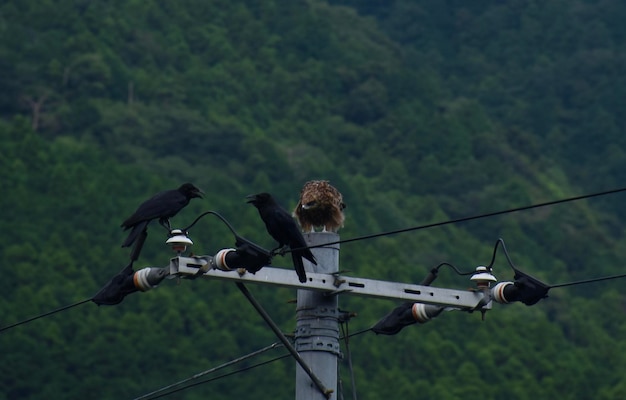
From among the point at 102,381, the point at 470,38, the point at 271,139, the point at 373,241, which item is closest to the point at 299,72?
the point at 271,139

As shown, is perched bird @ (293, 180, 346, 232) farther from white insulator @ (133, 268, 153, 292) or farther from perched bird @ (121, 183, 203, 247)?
white insulator @ (133, 268, 153, 292)

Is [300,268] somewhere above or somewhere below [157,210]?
below

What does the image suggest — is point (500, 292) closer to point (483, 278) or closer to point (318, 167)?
point (483, 278)

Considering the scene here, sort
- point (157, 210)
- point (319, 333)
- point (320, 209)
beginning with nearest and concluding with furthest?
point (319, 333) → point (157, 210) → point (320, 209)

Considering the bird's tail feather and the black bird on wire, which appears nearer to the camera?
the bird's tail feather

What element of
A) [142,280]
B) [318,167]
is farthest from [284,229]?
[318,167]

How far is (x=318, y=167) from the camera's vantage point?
347ft

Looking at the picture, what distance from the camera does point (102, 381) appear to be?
6962 centimetres

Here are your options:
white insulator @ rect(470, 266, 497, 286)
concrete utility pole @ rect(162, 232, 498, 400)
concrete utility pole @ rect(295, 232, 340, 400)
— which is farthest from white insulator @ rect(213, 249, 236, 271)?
white insulator @ rect(470, 266, 497, 286)

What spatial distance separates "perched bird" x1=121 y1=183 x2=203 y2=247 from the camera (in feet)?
43.8

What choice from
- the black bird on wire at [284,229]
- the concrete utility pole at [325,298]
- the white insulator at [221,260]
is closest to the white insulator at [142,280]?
the concrete utility pole at [325,298]

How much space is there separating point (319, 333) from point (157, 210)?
1.65 m

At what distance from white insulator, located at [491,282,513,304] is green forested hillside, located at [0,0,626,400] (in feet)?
175

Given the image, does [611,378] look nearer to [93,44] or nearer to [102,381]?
[102,381]
